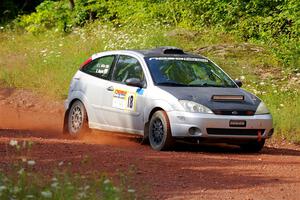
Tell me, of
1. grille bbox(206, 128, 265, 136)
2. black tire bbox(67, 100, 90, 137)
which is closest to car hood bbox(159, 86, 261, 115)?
grille bbox(206, 128, 265, 136)

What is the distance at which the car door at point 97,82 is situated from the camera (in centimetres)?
1473

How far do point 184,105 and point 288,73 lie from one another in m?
7.92

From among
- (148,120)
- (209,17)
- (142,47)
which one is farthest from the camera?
(209,17)

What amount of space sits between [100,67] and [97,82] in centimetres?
36

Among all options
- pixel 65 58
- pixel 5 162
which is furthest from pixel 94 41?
pixel 5 162

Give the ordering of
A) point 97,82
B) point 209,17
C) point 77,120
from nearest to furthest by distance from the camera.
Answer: point 97,82
point 77,120
point 209,17

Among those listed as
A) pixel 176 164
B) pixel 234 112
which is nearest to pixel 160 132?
pixel 234 112

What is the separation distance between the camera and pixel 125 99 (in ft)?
46.5

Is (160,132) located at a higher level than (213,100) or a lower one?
lower

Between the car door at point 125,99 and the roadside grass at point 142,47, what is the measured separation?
346cm

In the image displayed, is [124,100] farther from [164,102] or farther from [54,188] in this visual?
[54,188]

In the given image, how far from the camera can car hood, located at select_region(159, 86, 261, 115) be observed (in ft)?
43.3

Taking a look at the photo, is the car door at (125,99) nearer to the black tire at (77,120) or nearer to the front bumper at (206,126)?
the black tire at (77,120)

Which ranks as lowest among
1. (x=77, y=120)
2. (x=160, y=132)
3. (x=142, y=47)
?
(x=160, y=132)
